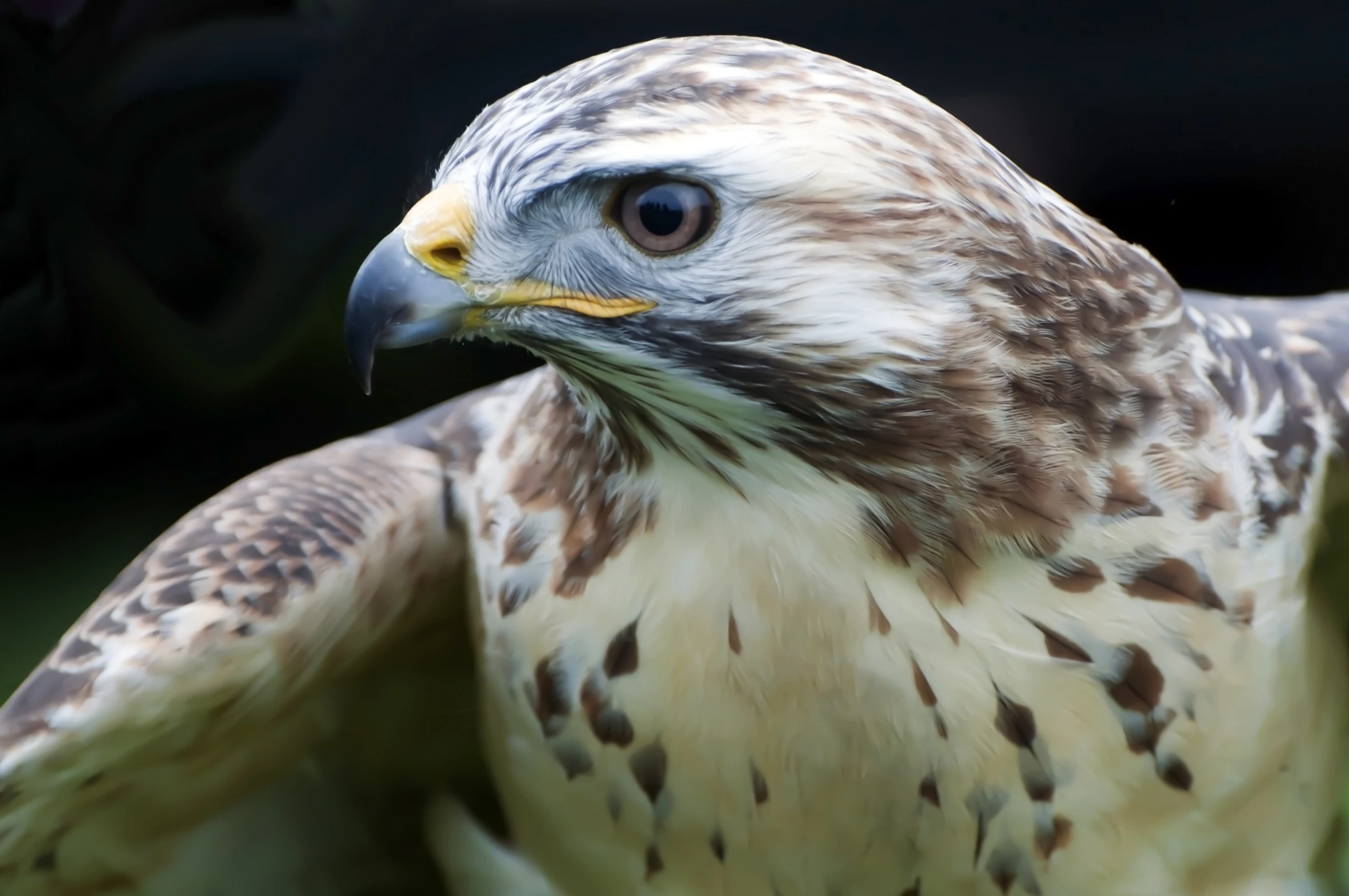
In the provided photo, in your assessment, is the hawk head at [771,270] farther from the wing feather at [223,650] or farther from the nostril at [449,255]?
the wing feather at [223,650]

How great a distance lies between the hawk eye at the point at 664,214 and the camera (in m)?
1.46

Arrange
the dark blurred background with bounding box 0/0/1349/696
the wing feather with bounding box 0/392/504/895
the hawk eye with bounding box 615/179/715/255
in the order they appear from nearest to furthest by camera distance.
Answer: the hawk eye with bounding box 615/179/715/255, the wing feather with bounding box 0/392/504/895, the dark blurred background with bounding box 0/0/1349/696

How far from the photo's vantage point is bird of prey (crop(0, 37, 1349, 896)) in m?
1.52

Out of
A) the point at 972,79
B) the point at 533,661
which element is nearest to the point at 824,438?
the point at 533,661

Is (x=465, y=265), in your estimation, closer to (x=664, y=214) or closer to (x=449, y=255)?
(x=449, y=255)

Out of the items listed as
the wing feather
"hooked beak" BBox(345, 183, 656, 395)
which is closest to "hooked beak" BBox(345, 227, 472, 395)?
"hooked beak" BBox(345, 183, 656, 395)

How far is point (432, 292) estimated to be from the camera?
60.5 inches

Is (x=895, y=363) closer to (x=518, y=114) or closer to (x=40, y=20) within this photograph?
(x=518, y=114)

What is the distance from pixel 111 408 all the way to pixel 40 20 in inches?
32.5

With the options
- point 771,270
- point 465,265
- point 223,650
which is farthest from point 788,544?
point 223,650

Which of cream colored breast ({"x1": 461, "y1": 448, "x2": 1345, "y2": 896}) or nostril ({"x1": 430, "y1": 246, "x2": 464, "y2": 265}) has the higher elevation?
nostril ({"x1": 430, "y1": 246, "x2": 464, "y2": 265})

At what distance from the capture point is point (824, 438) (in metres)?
1.60

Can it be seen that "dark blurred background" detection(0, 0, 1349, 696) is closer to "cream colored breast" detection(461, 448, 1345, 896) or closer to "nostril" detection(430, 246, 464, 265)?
"cream colored breast" detection(461, 448, 1345, 896)

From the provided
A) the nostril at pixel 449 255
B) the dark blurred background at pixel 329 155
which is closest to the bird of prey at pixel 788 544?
the nostril at pixel 449 255
